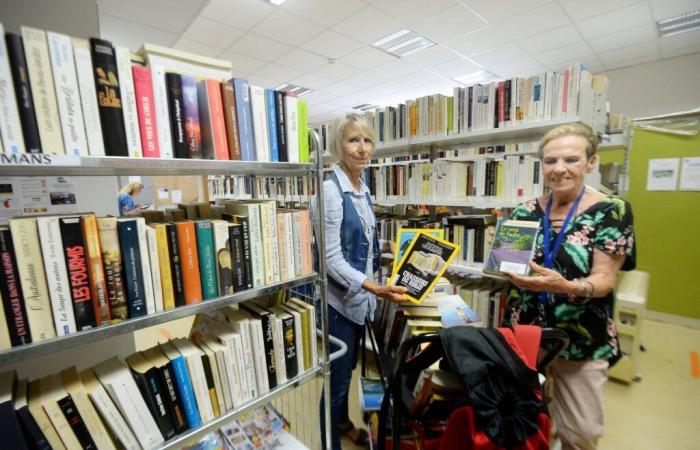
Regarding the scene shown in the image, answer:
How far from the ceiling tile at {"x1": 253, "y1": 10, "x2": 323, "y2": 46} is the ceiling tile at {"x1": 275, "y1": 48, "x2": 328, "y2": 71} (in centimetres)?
36

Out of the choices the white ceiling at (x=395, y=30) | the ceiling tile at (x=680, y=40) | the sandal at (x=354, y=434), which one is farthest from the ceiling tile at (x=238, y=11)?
the ceiling tile at (x=680, y=40)

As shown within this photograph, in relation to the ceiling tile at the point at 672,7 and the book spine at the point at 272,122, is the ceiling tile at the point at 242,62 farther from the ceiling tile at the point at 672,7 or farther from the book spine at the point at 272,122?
the ceiling tile at the point at 672,7

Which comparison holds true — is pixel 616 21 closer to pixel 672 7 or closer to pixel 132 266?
pixel 672 7

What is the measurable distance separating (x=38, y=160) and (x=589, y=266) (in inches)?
68.1

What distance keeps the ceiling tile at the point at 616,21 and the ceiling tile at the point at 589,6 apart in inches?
4.6

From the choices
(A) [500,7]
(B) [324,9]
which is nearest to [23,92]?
(B) [324,9]

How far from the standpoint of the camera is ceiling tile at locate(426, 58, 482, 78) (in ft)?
15.7

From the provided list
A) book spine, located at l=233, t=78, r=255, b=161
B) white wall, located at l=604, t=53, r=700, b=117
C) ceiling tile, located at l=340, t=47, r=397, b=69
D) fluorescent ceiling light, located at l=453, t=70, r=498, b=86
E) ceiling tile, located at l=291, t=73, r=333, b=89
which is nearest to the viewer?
book spine, located at l=233, t=78, r=255, b=161

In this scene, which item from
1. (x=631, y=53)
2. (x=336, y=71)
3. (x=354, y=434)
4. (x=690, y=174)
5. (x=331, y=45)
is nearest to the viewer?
(x=354, y=434)

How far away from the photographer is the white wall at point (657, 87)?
14.6 ft

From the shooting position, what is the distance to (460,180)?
7.27 ft

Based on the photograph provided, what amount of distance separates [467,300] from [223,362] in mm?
1732

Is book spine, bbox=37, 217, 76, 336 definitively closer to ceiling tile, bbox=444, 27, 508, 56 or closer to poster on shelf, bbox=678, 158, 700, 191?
ceiling tile, bbox=444, 27, 508, 56

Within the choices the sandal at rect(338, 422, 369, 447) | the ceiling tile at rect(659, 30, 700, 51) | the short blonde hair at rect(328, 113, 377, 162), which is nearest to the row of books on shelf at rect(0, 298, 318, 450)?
the short blonde hair at rect(328, 113, 377, 162)
